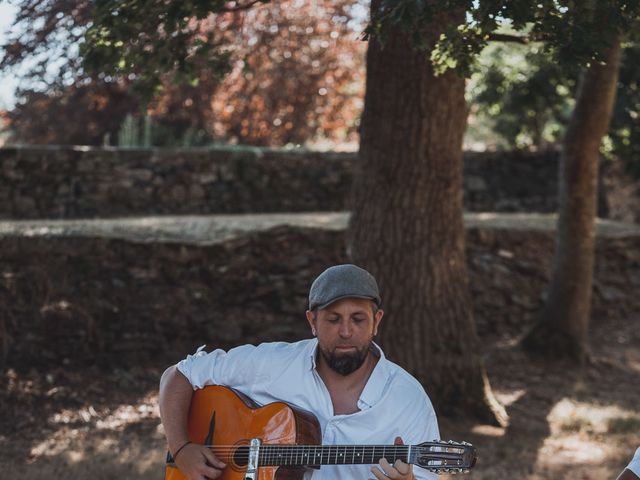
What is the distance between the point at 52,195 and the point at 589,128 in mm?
5547

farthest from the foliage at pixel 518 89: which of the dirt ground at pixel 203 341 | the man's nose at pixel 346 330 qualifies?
the man's nose at pixel 346 330

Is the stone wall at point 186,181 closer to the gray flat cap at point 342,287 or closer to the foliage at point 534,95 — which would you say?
the foliage at point 534,95

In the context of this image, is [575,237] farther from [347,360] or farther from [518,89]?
[347,360]

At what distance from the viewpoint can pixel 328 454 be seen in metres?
3.46

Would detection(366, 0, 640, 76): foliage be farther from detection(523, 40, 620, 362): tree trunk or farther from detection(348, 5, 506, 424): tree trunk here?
detection(523, 40, 620, 362): tree trunk

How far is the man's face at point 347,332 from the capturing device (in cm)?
362

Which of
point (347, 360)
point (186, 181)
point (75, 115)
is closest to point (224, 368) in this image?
point (347, 360)

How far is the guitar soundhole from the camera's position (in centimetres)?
366

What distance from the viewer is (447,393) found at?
6902 mm

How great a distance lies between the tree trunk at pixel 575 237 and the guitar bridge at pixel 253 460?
578 cm

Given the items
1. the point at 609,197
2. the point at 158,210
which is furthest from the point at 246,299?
the point at 609,197

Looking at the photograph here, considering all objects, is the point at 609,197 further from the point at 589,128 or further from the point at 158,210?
the point at 158,210

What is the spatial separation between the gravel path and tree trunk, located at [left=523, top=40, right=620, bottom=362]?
157cm

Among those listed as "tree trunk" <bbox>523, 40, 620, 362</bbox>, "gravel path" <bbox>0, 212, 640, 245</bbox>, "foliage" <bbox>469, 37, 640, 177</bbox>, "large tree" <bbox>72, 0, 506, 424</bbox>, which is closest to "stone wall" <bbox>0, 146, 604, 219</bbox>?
"gravel path" <bbox>0, 212, 640, 245</bbox>
